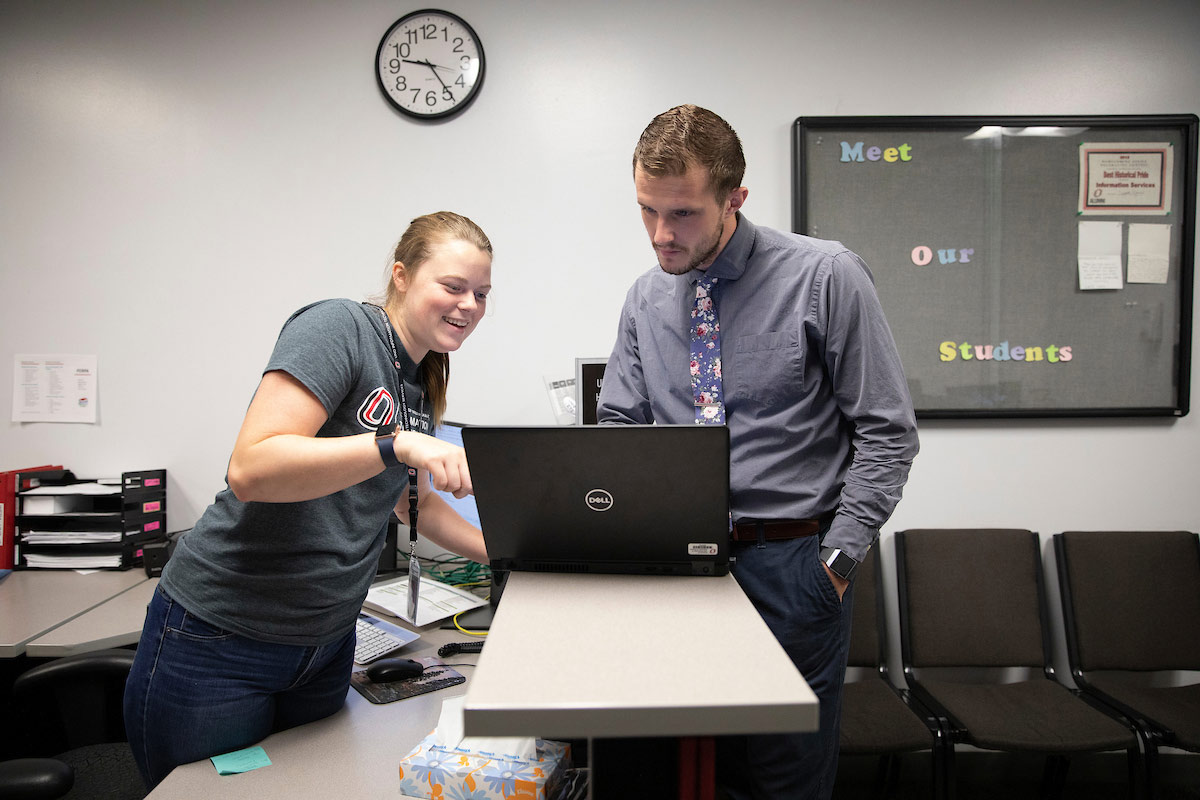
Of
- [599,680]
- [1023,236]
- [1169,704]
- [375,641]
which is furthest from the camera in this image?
[1023,236]

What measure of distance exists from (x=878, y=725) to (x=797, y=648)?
41.6 inches

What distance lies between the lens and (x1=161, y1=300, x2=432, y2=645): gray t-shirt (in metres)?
1.18

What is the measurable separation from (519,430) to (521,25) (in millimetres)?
2064

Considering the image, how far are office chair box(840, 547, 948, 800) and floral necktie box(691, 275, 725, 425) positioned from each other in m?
0.93

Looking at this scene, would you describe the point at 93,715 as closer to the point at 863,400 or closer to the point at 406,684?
the point at 406,684

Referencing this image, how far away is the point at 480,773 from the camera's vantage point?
99cm

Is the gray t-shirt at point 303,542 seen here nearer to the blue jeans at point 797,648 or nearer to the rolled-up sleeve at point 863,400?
the blue jeans at point 797,648

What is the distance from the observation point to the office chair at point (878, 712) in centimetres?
202

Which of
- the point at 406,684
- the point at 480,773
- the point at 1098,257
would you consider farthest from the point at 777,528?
the point at 1098,257

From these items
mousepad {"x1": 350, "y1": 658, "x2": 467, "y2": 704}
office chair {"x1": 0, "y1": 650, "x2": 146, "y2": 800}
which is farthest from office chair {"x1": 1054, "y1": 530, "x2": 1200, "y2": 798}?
office chair {"x1": 0, "y1": 650, "x2": 146, "y2": 800}

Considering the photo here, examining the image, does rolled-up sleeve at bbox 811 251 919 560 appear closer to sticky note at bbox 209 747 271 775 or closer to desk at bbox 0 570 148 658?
sticky note at bbox 209 747 271 775

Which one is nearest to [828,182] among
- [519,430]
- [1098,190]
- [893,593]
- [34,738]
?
[1098,190]

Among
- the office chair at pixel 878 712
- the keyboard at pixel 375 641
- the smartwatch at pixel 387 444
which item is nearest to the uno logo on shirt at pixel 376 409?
the smartwatch at pixel 387 444

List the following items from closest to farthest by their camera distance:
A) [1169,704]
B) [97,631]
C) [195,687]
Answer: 1. [195,687]
2. [97,631]
3. [1169,704]
